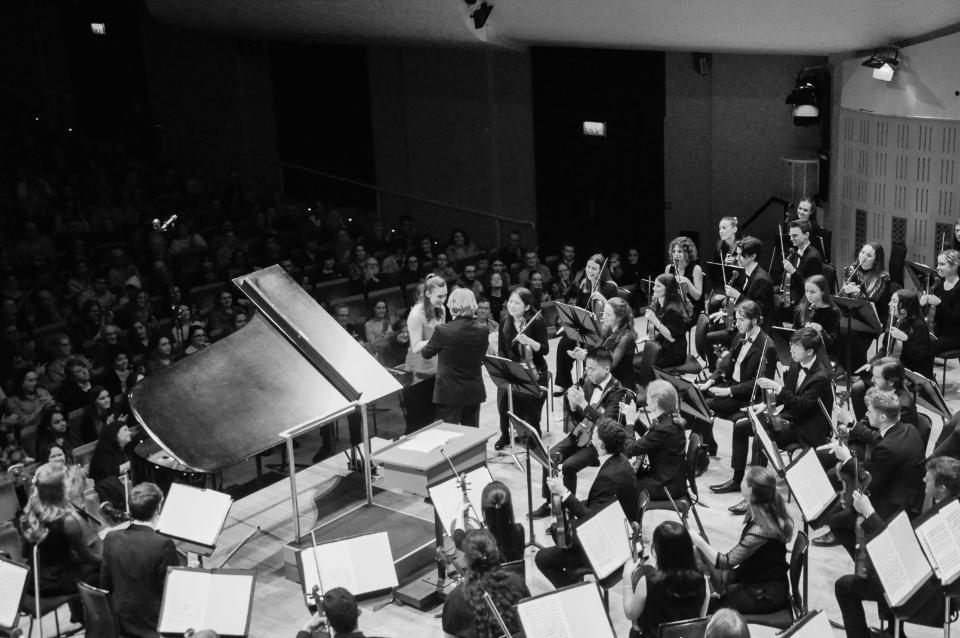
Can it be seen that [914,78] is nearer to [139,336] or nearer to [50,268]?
[139,336]

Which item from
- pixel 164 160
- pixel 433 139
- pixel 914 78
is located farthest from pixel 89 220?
pixel 914 78

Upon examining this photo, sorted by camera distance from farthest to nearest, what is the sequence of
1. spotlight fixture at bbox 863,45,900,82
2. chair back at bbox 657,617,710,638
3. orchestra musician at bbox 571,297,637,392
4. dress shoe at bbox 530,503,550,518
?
1. spotlight fixture at bbox 863,45,900,82
2. orchestra musician at bbox 571,297,637,392
3. dress shoe at bbox 530,503,550,518
4. chair back at bbox 657,617,710,638

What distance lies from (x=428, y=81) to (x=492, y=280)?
5219mm

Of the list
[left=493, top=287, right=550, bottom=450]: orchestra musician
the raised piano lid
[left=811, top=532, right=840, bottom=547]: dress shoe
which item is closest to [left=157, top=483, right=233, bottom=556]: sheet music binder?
the raised piano lid

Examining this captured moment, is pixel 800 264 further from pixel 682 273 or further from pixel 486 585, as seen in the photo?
pixel 486 585

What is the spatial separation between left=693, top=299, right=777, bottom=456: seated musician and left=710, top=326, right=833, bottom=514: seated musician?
0.30 m

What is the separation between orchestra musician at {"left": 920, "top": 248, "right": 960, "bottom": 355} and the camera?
8594mm

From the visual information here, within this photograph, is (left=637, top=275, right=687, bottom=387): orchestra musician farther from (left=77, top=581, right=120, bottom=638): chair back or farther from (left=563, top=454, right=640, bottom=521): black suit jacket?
(left=77, top=581, right=120, bottom=638): chair back

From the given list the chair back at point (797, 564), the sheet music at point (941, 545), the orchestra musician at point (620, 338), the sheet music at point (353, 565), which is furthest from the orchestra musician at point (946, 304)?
the sheet music at point (353, 565)

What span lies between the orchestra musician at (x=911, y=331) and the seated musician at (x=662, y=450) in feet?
9.21

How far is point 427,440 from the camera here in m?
6.76

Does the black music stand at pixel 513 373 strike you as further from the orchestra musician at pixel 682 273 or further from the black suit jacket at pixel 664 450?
the orchestra musician at pixel 682 273

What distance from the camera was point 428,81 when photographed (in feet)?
50.0

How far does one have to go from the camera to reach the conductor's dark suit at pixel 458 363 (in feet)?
24.2
